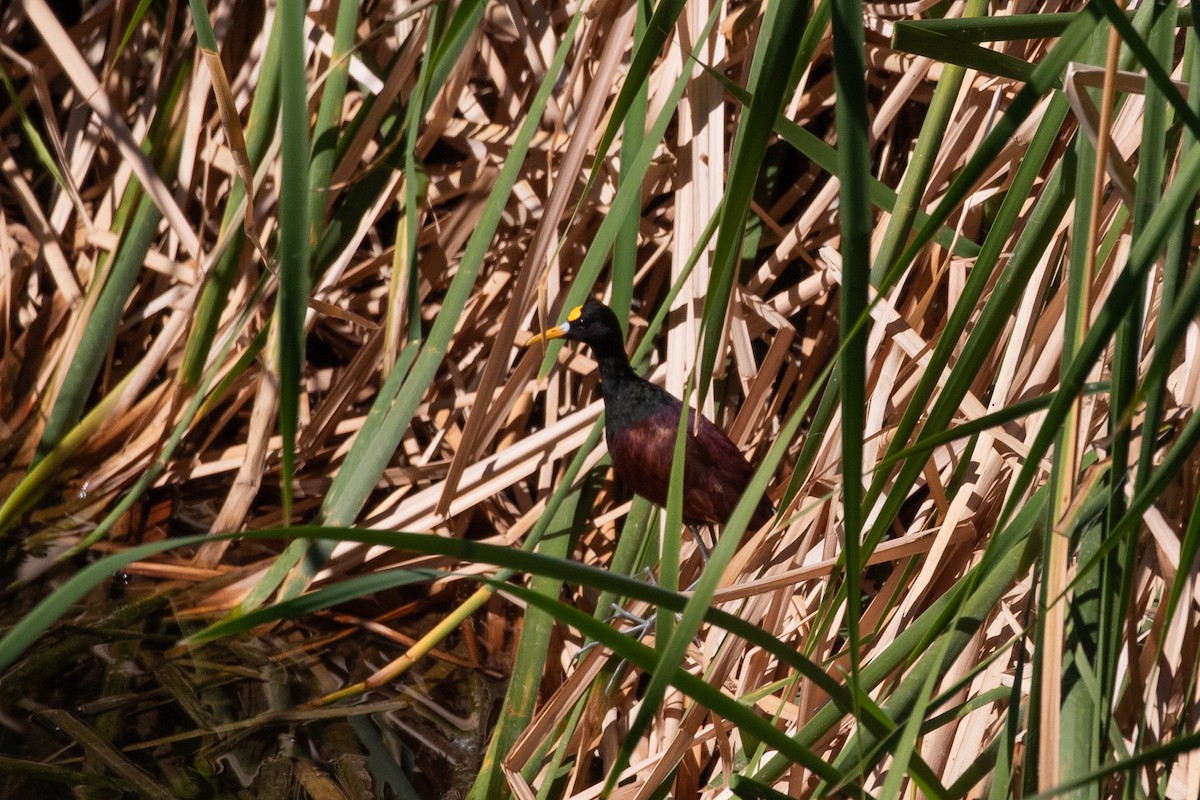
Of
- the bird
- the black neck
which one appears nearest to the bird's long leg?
the bird

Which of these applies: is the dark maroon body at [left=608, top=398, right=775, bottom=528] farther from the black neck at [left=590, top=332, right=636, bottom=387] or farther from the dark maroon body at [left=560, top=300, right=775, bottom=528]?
the black neck at [left=590, top=332, right=636, bottom=387]

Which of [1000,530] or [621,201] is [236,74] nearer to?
[621,201]

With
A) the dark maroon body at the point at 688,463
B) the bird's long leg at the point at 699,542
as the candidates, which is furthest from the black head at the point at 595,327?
the bird's long leg at the point at 699,542

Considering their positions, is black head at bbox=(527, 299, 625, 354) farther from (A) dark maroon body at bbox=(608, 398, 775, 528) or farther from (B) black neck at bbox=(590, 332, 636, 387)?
(A) dark maroon body at bbox=(608, 398, 775, 528)

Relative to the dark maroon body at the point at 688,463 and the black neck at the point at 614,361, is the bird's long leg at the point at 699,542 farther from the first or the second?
the black neck at the point at 614,361

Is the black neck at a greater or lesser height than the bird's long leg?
greater

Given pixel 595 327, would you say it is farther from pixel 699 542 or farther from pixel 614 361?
pixel 699 542

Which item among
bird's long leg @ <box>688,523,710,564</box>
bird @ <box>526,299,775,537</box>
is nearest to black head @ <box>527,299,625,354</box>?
bird @ <box>526,299,775,537</box>

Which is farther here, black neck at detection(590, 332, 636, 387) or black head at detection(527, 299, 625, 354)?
black neck at detection(590, 332, 636, 387)
